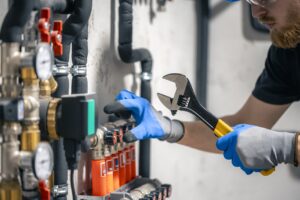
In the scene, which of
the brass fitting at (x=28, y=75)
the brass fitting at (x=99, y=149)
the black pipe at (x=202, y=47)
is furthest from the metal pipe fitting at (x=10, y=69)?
the black pipe at (x=202, y=47)

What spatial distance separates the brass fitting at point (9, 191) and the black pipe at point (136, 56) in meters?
0.70

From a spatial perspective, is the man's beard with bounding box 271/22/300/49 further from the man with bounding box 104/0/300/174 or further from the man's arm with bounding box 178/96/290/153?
the man's arm with bounding box 178/96/290/153

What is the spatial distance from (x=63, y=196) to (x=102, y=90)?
0.41 m

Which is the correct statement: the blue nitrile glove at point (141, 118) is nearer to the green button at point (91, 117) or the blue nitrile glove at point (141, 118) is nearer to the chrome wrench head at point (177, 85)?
the chrome wrench head at point (177, 85)

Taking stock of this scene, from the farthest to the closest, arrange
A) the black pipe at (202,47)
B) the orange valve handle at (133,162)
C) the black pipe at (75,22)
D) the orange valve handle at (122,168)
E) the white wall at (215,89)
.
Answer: the black pipe at (202,47), the white wall at (215,89), the orange valve handle at (133,162), the orange valve handle at (122,168), the black pipe at (75,22)

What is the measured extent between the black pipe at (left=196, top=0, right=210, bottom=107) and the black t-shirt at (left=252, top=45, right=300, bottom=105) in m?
0.51

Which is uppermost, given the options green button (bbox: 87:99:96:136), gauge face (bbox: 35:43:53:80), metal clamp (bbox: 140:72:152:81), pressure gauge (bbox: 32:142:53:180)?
gauge face (bbox: 35:43:53:80)

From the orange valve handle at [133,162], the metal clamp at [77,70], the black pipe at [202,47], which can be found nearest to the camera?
the metal clamp at [77,70]

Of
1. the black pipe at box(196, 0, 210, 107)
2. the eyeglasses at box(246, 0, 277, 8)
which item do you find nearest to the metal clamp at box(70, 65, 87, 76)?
the eyeglasses at box(246, 0, 277, 8)

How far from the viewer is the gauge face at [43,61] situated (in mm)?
871

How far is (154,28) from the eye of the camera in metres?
1.83

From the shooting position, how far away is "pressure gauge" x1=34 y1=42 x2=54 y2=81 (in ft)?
2.85

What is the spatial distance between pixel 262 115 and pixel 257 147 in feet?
1.42

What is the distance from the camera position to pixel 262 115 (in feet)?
5.53
